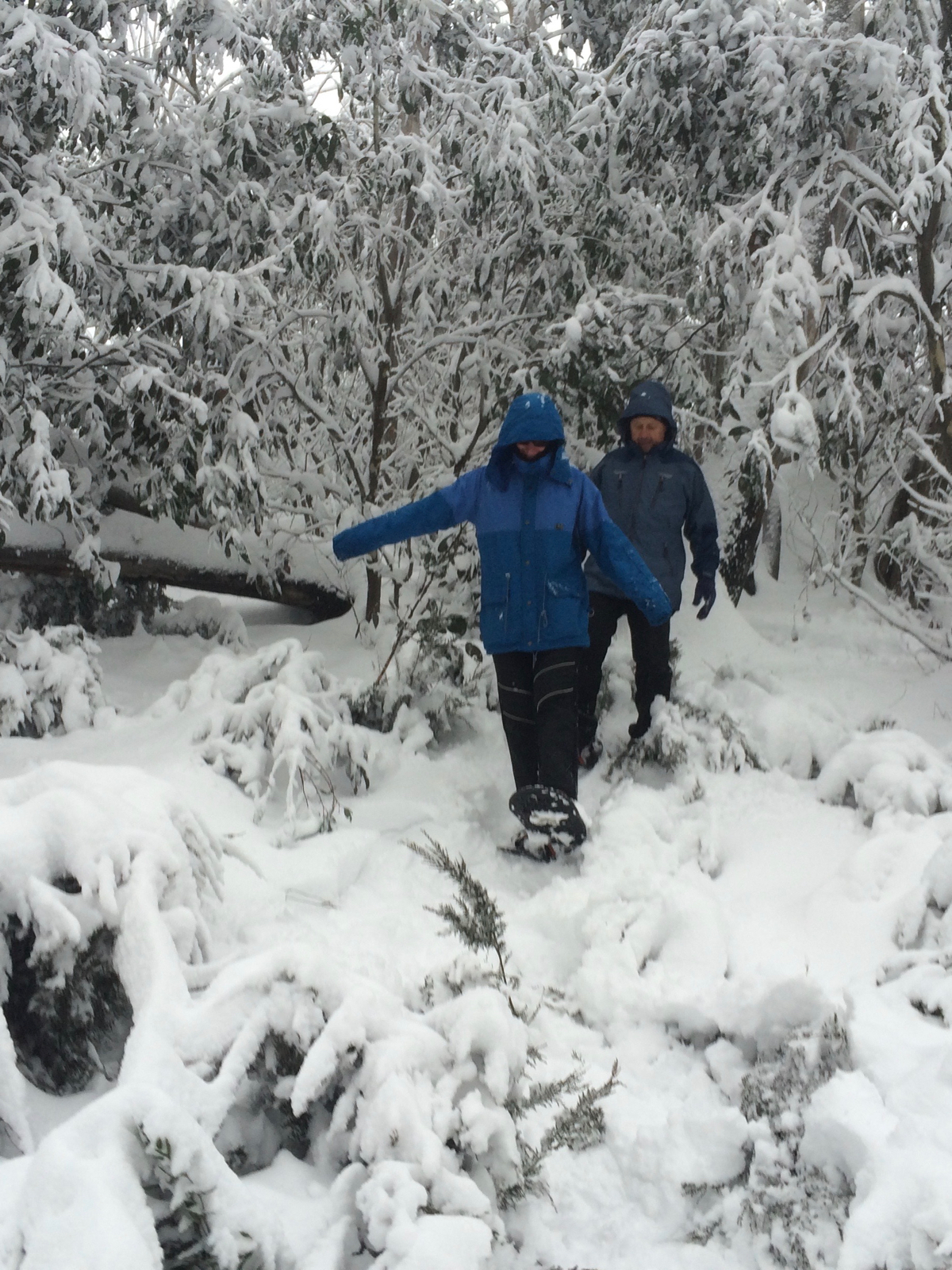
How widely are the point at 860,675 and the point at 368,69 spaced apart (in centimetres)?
427

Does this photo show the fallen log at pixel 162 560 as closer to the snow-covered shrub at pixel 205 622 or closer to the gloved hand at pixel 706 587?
the snow-covered shrub at pixel 205 622

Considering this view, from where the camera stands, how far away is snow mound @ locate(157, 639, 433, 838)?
3.84m

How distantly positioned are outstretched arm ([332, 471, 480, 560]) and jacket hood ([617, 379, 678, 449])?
99cm

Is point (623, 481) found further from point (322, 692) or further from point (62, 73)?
point (62, 73)

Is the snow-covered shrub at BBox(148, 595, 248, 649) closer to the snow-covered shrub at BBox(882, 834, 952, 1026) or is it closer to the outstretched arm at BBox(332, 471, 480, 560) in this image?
the outstretched arm at BBox(332, 471, 480, 560)

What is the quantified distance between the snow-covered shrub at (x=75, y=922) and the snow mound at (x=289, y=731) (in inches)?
53.3

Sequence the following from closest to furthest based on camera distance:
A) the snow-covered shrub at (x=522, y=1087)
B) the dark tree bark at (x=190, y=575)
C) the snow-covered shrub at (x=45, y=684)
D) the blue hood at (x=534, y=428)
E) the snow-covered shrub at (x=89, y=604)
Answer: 1. the snow-covered shrub at (x=522, y=1087)
2. the blue hood at (x=534, y=428)
3. the snow-covered shrub at (x=45, y=684)
4. the dark tree bark at (x=190, y=575)
5. the snow-covered shrub at (x=89, y=604)

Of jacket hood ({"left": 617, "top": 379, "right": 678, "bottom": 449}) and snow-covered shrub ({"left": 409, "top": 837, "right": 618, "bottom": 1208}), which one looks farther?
jacket hood ({"left": 617, "top": 379, "right": 678, "bottom": 449})

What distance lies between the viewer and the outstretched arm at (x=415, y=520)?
391cm

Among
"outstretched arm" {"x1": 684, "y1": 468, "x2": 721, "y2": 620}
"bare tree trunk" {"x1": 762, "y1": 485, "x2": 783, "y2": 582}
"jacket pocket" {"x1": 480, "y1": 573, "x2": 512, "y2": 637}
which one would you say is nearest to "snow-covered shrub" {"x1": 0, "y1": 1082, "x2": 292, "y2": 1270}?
"jacket pocket" {"x1": 480, "y1": 573, "x2": 512, "y2": 637}

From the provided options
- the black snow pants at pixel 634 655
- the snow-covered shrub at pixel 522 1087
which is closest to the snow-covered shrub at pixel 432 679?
the black snow pants at pixel 634 655

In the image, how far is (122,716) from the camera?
4.57m

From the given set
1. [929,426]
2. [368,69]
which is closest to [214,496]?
[368,69]

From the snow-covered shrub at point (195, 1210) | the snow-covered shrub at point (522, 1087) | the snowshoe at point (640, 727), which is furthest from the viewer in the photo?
the snowshoe at point (640, 727)
